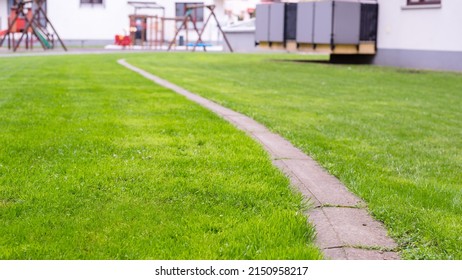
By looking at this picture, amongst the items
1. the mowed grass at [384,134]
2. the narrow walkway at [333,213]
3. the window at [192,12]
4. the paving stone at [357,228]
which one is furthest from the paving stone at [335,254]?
the window at [192,12]

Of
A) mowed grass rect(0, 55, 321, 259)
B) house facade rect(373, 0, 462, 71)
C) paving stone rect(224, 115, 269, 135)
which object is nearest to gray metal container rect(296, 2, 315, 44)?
house facade rect(373, 0, 462, 71)

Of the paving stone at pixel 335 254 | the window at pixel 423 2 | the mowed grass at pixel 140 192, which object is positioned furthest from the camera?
the window at pixel 423 2

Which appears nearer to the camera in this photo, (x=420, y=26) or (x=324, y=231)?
(x=324, y=231)

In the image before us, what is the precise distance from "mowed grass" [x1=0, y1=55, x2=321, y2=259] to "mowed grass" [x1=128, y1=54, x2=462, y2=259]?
683 millimetres

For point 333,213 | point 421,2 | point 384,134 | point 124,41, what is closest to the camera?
point 333,213

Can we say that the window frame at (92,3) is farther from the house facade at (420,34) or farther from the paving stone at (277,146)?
the paving stone at (277,146)

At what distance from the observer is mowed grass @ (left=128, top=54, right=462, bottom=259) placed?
452 centimetres

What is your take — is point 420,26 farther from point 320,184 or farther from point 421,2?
point 320,184

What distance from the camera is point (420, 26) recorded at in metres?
22.6

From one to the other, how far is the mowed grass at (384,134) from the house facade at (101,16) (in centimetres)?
3136

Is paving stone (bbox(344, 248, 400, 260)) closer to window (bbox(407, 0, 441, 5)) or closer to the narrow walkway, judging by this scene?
the narrow walkway

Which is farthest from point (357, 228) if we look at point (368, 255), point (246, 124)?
point (246, 124)

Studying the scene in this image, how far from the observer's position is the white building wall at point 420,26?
69.6 ft

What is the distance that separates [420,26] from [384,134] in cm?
1536
